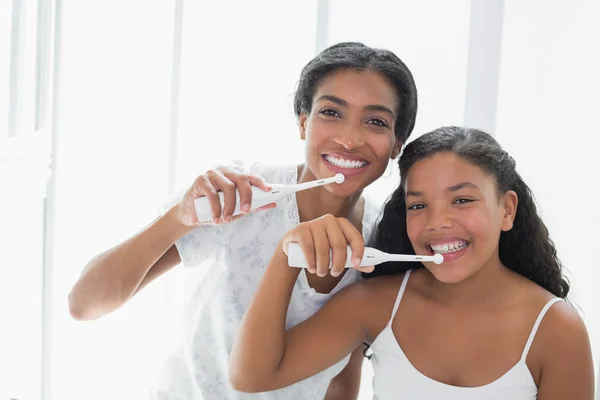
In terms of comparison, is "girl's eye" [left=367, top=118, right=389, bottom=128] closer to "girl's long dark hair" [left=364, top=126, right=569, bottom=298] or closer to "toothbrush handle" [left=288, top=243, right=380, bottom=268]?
"girl's long dark hair" [left=364, top=126, right=569, bottom=298]

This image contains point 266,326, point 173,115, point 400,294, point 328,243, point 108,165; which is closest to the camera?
point 328,243

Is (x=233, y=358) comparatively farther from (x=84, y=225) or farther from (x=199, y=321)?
(x=84, y=225)

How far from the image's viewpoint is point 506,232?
126 centimetres

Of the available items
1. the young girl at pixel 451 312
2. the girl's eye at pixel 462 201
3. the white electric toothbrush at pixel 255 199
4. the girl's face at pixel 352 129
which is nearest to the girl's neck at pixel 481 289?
the young girl at pixel 451 312

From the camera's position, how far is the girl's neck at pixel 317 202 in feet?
4.06

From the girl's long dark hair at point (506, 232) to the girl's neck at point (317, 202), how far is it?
0.07 metres

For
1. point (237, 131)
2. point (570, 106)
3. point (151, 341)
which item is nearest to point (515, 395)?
point (570, 106)

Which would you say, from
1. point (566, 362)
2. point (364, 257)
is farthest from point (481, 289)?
point (364, 257)

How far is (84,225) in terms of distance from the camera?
198 cm

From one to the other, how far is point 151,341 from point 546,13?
122 cm

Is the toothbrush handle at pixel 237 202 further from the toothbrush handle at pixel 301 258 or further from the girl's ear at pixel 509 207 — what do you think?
the girl's ear at pixel 509 207

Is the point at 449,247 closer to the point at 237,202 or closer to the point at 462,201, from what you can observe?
the point at 462,201

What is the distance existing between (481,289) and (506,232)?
0.13m

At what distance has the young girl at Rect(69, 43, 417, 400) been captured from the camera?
1.15m
